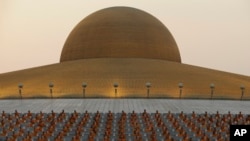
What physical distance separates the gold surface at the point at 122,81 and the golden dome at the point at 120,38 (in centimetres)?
895

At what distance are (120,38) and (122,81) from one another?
17.9 meters

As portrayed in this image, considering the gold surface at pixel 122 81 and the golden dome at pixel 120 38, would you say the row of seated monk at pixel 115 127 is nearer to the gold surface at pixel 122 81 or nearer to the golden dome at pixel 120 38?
the gold surface at pixel 122 81

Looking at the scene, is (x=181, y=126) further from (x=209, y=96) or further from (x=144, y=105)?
(x=209, y=96)

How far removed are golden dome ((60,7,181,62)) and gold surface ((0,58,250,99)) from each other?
8.95 meters

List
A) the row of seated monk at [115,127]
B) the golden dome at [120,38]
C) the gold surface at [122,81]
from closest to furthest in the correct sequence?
the row of seated monk at [115,127], the gold surface at [122,81], the golden dome at [120,38]

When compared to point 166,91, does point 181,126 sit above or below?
below

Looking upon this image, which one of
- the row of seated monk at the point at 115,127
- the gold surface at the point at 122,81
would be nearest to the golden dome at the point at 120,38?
the gold surface at the point at 122,81

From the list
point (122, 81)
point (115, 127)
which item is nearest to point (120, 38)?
point (122, 81)

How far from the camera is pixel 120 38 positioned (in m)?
57.6

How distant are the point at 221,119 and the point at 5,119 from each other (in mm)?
13740

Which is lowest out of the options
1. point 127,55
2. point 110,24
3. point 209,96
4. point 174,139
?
point 174,139

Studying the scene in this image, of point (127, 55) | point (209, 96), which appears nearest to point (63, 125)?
point (209, 96)

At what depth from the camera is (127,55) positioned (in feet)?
183

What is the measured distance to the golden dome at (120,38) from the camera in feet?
187
